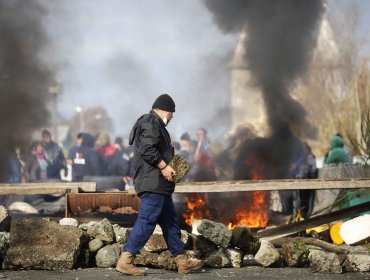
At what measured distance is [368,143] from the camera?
324 inches

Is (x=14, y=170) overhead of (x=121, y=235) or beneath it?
overhead

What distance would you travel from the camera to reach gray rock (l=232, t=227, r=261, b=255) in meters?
7.18

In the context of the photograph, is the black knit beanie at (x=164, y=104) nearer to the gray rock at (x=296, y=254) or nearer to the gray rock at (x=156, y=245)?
the gray rock at (x=156, y=245)

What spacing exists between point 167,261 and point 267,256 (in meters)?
1.12

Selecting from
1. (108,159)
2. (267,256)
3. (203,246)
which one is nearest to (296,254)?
(267,256)

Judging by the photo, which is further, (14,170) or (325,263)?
(14,170)

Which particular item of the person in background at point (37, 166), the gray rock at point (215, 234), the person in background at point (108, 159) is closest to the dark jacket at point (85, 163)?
the person in background at point (108, 159)

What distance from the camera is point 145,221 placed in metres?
6.20

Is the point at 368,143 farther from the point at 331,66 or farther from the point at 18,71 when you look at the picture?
the point at 331,66

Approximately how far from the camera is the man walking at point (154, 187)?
6191mm

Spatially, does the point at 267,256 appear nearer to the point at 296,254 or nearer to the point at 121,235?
the point at 296,254

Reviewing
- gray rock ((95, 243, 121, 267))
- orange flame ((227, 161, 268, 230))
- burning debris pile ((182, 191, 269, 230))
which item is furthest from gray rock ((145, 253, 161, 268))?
orange flame ((227, 161, 268, 230))

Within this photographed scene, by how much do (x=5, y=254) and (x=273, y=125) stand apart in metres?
8.87

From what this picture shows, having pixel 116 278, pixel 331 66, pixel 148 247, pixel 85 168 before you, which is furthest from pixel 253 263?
pixel 331 66
